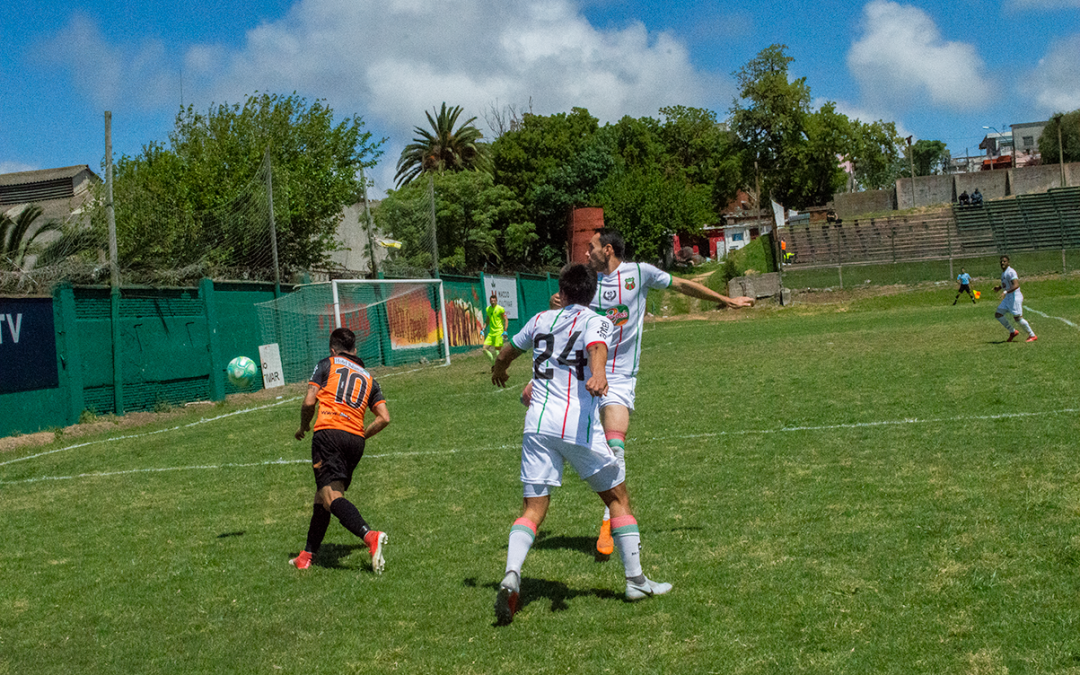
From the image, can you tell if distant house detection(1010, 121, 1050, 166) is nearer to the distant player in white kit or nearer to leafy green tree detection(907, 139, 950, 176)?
leafy green tree detection(907, 139, 950, 176)

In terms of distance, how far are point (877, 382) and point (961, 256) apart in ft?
128

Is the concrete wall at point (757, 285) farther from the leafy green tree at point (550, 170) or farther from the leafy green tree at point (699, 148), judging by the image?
the leafy green tree at point (699, 148)

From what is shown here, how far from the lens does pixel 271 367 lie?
812 inches

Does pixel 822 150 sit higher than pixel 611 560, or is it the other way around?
pixel 822 150

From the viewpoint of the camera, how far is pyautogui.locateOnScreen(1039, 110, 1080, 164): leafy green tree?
86312mm

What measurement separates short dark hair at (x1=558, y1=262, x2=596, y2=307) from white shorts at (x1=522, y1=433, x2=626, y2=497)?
0.79m

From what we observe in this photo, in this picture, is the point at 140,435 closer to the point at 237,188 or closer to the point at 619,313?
the point at 619,313

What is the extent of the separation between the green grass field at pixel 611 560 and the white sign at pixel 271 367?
24.8 feet

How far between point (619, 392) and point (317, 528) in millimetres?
2271

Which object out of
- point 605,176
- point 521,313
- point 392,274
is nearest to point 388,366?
point 392,274

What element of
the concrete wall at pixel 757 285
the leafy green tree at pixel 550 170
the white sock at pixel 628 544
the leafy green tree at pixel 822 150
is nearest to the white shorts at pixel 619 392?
the white sock at pixel 628 544

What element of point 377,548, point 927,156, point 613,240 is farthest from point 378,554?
point 927,156

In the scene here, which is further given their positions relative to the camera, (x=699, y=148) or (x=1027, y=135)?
(x=1027, y=135)

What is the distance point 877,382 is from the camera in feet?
45.7
